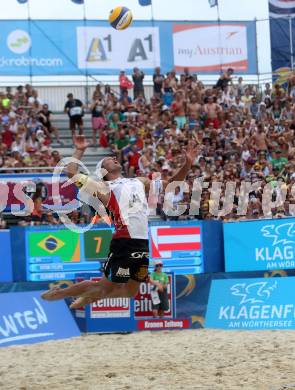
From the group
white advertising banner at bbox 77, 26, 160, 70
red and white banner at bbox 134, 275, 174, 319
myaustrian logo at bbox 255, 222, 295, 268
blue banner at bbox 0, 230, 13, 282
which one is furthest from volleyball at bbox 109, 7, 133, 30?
white advertising banner at bbox 77, 26, 160, 70

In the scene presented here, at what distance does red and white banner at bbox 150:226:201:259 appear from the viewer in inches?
620

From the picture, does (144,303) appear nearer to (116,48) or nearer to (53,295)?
(53,295)

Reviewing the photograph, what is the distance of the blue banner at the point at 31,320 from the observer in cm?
1311

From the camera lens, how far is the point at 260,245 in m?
15.6

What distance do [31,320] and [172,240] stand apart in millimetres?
3555

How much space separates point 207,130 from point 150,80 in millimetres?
4132

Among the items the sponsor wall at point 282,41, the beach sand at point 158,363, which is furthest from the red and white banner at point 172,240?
the sponsor wall at point 282,41

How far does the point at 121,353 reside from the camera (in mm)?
11359

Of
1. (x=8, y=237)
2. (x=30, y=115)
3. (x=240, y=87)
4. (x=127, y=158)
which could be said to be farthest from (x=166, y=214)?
(x=240, y=87)

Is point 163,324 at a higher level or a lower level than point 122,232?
lower

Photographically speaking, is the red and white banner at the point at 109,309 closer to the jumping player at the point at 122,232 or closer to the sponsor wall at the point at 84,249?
the sponsor wall at the point at 84,249

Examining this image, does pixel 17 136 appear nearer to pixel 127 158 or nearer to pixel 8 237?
pixel 127 158

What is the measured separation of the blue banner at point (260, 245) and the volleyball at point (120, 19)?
4.35 metres

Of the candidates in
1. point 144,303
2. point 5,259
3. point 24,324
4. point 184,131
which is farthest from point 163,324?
point 184,131
